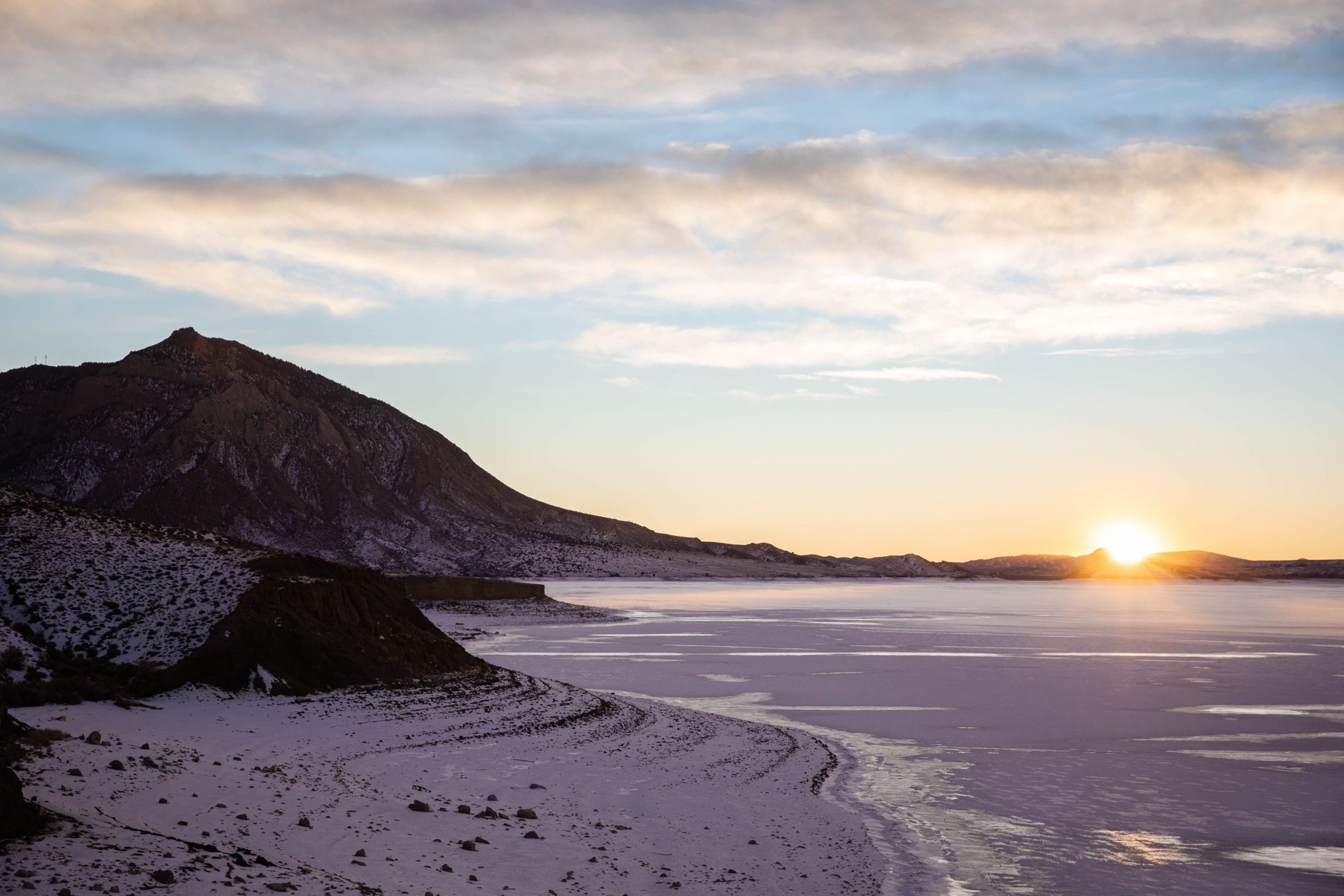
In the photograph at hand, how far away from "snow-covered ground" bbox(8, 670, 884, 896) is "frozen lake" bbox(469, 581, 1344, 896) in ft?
4.61

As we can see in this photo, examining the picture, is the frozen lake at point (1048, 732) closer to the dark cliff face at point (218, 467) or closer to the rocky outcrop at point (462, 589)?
the rocky outcrop at point (462, 589)

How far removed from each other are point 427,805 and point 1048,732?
1296 centimetres

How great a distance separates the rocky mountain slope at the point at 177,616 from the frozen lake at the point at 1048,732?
5656mm

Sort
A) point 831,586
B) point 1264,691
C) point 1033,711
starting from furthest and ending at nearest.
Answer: point 831,586 → point 1264,691 → point 1033,711

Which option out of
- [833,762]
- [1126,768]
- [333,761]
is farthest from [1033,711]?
[333,761]

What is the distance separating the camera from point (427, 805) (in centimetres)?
1321

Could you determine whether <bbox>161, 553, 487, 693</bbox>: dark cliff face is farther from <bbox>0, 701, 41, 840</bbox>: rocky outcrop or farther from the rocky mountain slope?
<bbox>0, 701, 41, 840</bbox>: rocky outcrop

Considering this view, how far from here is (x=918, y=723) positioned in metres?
22.2

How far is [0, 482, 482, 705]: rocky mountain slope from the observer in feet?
72.9

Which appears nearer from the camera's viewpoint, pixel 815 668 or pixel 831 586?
pixel 815 668

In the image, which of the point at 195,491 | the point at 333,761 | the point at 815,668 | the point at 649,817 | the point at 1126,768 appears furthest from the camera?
the point at 195,491

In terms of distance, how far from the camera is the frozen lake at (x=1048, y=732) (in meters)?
12.3

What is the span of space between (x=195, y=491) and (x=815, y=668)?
147 meters

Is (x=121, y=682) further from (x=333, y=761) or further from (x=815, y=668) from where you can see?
(x=815, y=668)
